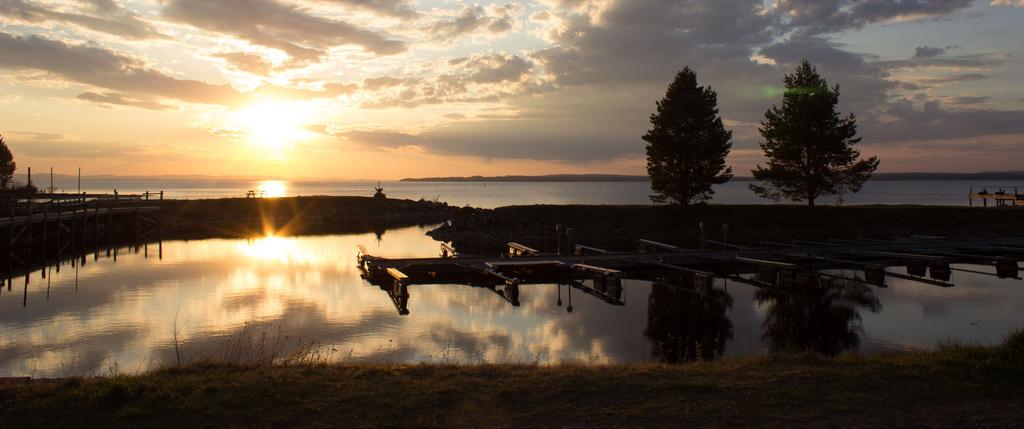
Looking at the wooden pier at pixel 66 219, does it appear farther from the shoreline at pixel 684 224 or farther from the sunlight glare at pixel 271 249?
the sunlight glare at pixel 271 249

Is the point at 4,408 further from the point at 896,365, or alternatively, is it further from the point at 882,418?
the point at 896,365

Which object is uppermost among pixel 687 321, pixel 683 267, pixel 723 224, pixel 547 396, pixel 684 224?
pixel 723 224

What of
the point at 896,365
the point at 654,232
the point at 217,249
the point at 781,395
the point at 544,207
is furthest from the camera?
the point at 544,207

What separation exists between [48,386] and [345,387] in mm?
4313

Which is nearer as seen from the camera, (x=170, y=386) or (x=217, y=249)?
(x=170, y=386)

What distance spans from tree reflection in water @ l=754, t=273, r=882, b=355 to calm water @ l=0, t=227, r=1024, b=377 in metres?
0.08

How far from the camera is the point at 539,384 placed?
9734 millimetres

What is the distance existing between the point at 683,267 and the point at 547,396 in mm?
20153

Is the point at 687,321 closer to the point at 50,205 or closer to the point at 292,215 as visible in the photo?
the point at 50,205

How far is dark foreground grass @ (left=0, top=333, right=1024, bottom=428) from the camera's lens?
8055mm

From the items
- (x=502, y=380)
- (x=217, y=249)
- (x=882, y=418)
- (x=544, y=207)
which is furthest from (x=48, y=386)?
(x=544, y=207)

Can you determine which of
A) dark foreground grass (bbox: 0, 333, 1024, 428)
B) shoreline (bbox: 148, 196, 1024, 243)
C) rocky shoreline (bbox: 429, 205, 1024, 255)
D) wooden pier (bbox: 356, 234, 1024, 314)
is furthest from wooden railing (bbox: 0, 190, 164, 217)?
dark foreground grass (bbox: 0, 333, 1024, 428)

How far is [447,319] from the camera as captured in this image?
64.4 feet

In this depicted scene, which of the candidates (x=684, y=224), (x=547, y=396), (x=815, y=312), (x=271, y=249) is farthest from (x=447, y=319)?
(x=684, y=224)
